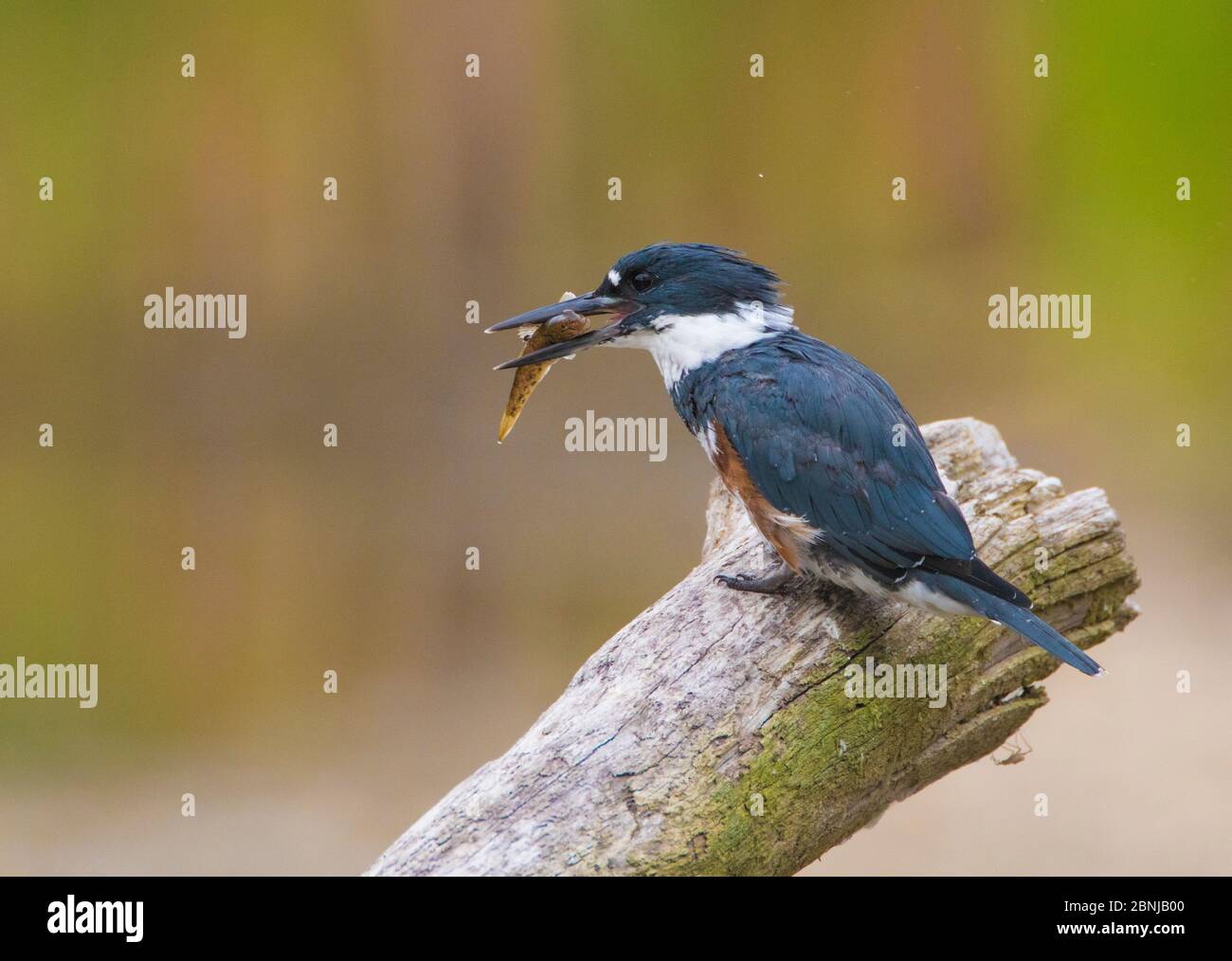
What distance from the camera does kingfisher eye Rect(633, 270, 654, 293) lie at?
251 cm

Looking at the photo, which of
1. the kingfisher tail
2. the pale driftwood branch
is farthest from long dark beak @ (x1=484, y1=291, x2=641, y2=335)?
the kingfisher tail

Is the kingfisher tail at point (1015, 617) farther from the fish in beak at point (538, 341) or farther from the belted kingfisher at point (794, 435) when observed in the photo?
the fish in beak at point (538, 341)

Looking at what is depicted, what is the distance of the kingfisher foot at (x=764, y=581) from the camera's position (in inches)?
92.0

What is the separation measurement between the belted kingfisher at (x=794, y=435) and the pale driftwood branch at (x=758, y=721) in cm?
14

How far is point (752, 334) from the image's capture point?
8.18 feet

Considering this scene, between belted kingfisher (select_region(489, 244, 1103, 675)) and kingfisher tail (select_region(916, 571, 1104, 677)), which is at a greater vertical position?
belted kingfisher (select_region(489, 244, 1103, 675))

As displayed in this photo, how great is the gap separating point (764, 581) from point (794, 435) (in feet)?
0.92

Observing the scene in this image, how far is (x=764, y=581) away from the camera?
2365 mm

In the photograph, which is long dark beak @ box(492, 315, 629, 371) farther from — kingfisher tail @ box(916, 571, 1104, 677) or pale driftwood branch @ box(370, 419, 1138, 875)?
kingfisher tail @ box(916, 571, 1104, 677)

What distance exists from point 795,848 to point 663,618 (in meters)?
0.47

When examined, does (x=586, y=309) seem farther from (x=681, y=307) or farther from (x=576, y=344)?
(x=681, y=307)

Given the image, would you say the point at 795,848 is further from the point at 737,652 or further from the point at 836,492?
the point at 836,492

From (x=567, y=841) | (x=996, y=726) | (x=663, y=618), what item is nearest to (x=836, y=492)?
(x=663, y=618)

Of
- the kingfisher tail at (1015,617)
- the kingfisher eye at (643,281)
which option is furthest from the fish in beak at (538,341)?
the kingfisher tail at (1015,617)
